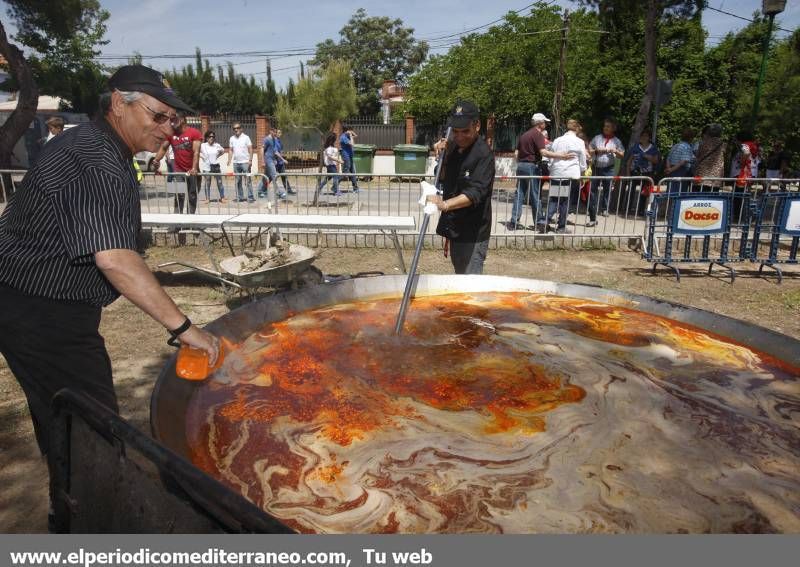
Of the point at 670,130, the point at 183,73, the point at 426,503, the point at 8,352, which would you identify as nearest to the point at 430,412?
the point at 426,503

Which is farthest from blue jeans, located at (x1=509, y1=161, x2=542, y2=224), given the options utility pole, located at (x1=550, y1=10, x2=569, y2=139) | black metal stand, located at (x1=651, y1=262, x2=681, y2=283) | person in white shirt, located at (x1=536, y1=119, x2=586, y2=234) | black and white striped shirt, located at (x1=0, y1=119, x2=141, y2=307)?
utility pole, located at (x1=550, y1=10, x2=569, y2=139)

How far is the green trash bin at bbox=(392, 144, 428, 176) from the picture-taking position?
2130cm

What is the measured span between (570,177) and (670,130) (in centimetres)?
787

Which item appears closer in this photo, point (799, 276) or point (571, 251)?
point (799, 276)

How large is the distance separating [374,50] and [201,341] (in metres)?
68.4

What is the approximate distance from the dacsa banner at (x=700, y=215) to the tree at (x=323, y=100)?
76.2ft

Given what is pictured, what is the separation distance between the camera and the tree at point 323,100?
2903 centimetres

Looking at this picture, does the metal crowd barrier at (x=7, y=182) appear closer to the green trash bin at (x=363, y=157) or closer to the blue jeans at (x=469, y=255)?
the blue jeans at (x=469, y=255)

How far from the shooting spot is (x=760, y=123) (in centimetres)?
1484

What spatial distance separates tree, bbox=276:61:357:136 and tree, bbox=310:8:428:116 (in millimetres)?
35272

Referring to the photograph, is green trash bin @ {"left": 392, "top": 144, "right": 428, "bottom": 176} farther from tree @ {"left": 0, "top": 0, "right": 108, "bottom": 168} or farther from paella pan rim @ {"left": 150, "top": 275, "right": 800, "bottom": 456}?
paella pan rim @ {"left": 150, "top": 275, "right": 800, "bottom": 456}

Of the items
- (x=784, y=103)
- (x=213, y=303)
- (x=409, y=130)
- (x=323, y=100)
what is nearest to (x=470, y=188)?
(x=213, y=303)

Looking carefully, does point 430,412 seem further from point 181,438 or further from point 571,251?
point 571,251

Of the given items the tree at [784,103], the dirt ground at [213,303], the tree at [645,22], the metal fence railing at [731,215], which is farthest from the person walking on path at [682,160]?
the tree at [784,103]
